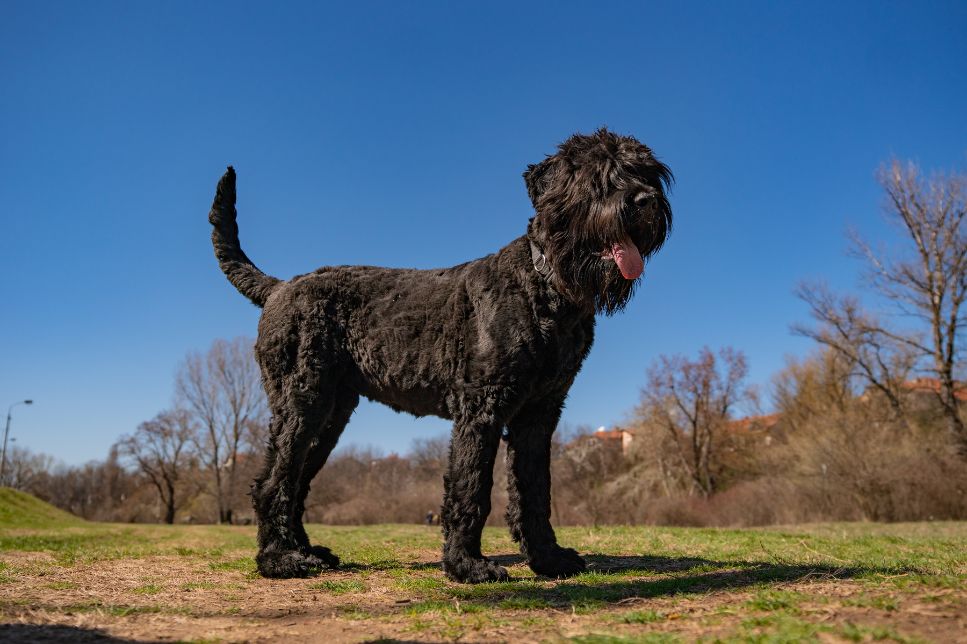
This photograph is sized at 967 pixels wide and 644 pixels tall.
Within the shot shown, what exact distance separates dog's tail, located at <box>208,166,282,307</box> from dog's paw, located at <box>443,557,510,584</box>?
3.19m

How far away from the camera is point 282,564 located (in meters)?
5.36

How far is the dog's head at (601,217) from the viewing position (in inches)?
187

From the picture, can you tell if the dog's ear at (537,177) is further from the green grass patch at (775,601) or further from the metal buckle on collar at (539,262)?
the green grass patch at (775,601)

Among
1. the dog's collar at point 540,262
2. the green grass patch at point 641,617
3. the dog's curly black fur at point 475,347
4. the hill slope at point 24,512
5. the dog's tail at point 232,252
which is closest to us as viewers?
the green grass patch at point 641,617

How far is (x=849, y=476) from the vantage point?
26766mm

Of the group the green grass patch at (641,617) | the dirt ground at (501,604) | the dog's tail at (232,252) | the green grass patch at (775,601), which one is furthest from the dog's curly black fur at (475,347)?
the green grass patch at (775,601)

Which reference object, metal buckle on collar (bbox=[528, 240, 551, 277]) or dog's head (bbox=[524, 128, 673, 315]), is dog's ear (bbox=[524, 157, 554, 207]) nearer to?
dog's head (bbox=[524, 128, 673, 315])

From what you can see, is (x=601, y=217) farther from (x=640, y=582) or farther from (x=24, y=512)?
(x=24, y=512)

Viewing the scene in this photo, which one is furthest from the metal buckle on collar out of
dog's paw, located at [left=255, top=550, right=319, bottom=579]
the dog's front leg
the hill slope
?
the hill slope

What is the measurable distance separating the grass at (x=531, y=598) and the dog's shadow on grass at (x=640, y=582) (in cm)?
1

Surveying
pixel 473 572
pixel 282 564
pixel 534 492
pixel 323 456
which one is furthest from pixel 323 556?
pixel 534 492

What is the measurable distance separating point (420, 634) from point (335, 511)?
3758 cm

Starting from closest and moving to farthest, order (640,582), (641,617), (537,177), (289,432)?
1. (641,617)
2. (640,582)
3. (537,177)
4. (289,432)

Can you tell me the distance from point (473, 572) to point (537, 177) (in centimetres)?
299
